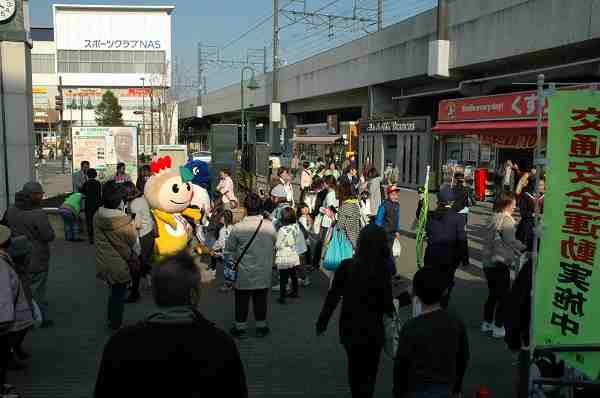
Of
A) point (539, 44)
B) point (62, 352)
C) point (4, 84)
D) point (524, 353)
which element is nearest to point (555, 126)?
point (524, 353)

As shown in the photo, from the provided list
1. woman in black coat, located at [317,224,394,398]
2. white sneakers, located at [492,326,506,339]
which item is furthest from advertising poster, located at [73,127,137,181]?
woman in black coat, located at [317,224,394,398]

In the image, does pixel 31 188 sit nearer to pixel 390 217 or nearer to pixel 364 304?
pixel 364 304

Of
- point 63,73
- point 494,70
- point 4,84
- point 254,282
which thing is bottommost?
point 254,282

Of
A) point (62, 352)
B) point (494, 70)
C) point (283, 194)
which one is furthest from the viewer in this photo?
point (494, 70)

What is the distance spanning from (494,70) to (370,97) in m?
8.53

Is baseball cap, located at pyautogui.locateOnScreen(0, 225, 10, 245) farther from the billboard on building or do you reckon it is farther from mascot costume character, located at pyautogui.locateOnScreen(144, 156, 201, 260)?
the billboard on building

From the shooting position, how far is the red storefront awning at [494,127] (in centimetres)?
1742

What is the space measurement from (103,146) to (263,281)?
14034 millimetres

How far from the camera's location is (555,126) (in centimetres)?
366

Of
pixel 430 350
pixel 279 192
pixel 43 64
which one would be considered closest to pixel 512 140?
pixel 279 192

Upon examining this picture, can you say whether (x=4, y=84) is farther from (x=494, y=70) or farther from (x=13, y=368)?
(x=494, y=70)

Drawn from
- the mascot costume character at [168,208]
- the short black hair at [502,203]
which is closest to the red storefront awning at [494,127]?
the short black hair at [502,203]

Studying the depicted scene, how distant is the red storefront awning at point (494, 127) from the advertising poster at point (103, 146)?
11758 millimetres

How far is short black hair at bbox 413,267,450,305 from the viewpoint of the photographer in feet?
10.4
